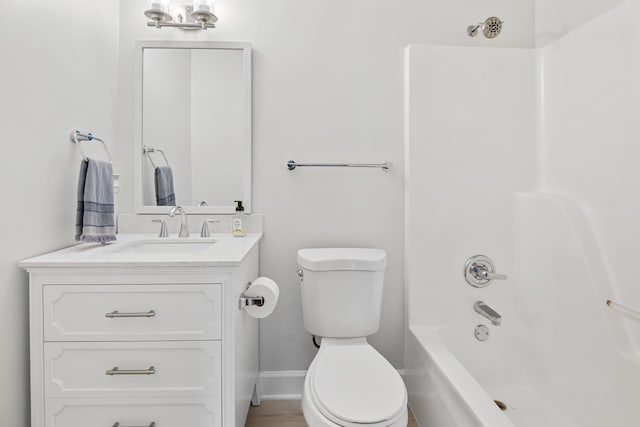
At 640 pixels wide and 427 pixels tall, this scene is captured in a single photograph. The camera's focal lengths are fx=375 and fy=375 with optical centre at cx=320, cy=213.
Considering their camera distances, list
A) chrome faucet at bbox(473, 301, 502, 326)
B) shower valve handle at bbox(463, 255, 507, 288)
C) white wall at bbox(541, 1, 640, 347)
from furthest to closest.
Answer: shower valve handle at bbox(463, 255, 507, 288), chrome faucet at bbox(473, 301, 502, 326), white wall at bbox(541, 1, 640, 347)

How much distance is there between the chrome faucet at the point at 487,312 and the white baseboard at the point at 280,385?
0.96 metres

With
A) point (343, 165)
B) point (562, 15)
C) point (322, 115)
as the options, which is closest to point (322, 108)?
point (322, 115)

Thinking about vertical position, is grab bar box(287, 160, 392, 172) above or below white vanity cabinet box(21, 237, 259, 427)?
above

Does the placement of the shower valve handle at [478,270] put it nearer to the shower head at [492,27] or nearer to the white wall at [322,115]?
the white wall at [322,115]

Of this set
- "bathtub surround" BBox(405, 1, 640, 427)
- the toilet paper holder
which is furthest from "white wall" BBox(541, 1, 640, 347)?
the toilet paper holder

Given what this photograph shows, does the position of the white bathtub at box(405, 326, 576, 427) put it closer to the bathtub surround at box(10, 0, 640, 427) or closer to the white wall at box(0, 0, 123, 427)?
the bathtub surround at box(10, 0, 640, 427)

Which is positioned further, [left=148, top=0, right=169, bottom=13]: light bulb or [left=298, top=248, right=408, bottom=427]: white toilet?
[left=148, top=0, right=169, bottom=13]: light bulb

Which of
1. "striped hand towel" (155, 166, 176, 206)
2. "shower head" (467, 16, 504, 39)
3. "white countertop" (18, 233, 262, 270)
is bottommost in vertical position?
"white countertop" (18, 233, 262, 270)

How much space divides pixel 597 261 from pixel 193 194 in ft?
6.01

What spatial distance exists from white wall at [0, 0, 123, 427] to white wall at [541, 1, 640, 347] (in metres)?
2.13

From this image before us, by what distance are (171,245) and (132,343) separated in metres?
0.58

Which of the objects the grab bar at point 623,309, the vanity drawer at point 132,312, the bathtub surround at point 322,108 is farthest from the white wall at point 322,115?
the grab bar at point 623,309

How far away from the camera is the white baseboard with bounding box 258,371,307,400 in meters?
1.97

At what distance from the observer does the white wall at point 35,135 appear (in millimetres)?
1198
